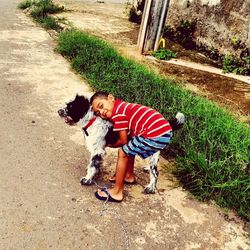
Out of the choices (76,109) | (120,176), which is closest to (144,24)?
(76,109)

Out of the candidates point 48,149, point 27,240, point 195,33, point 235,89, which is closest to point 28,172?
point 48,149

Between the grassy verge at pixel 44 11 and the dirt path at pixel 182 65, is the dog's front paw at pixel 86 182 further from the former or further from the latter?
the grassy verge at pixel 44 11

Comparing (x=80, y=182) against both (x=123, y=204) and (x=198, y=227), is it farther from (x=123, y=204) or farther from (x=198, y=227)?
(x=198, y=227)

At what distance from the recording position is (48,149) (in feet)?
14.1

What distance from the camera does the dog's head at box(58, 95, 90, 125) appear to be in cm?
351

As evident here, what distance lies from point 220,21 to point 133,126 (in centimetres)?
505

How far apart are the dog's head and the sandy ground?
0.66m

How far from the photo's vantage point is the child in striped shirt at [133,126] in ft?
10.9

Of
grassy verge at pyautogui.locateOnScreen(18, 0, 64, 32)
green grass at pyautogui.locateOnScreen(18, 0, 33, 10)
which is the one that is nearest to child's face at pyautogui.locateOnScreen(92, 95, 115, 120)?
grassy verge at pyautogui.locateOnScreen(18, 0, 64, 32)

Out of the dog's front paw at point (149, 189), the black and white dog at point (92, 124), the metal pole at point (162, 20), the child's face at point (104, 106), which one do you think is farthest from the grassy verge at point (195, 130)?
the metal pole at point (162, 20)

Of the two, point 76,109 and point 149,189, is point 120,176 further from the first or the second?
point 76,109

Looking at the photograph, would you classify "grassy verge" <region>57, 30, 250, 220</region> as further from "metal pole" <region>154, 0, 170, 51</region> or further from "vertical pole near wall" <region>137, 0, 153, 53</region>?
"metal pole" <region>154, 0, 170, 51</region>

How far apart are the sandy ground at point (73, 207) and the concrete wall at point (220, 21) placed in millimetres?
3960

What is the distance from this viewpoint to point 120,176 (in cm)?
350
